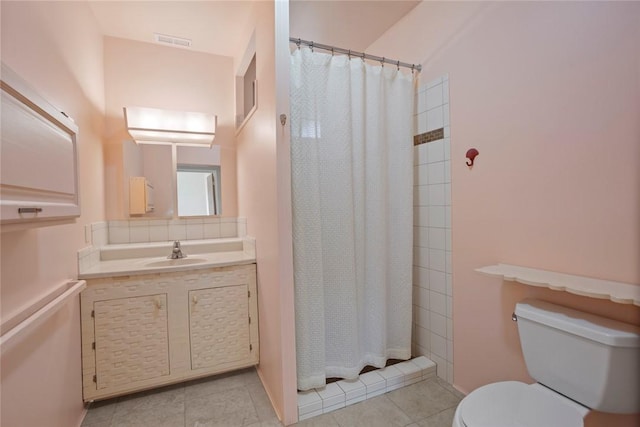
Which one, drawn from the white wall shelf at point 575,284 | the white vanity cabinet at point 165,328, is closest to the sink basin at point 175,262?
the white vanity cabinet at point 165,328

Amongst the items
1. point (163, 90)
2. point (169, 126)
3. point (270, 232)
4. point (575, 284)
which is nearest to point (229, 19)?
point (163, 90)

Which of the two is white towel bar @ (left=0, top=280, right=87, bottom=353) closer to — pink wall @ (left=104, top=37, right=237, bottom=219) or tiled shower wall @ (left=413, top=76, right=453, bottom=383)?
pink wall @ (left=104, top=37, right=237, bottom=219)

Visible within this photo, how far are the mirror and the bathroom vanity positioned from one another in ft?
1.67

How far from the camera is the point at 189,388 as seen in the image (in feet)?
6.23

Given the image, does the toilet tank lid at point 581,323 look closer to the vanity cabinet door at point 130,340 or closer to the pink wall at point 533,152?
the pink wall at point 533,152

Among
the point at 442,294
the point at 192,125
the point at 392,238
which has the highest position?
the point at 192,125

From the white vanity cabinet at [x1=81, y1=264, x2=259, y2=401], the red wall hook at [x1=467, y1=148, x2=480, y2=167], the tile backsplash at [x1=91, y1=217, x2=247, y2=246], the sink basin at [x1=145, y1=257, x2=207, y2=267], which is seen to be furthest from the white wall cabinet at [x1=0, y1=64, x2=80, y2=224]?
the red wall hook at [x1=467, y1=148, x2=480, y2=167]

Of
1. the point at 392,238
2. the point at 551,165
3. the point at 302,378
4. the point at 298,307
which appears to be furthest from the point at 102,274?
the point at 551,165

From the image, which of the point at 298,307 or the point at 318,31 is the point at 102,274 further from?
the point at 318,31

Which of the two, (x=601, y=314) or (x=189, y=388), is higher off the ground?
(x=601, y=314)

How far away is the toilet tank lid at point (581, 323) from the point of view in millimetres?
955

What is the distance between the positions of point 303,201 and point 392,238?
2.35ft

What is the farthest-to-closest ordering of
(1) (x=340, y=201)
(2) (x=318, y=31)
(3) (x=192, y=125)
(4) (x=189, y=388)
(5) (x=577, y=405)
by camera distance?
(3) (x=192, y=125), (2) (x=318, y=31), (4) (x=189, y=388), (1) (x=340, y=201), (5) (x=577, y=405)

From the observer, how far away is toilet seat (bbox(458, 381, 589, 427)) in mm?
970
